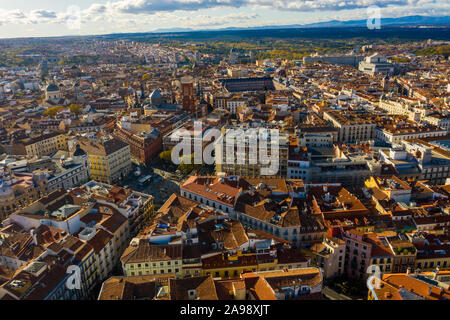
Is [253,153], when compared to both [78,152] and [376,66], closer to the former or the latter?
[78,152]

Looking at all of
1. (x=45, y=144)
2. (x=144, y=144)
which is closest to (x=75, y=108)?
(x=45, y=144)

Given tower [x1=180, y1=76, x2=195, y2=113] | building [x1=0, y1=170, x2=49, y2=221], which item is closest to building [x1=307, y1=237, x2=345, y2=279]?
building [x1=0, y1=170, x2=49, y2=221]

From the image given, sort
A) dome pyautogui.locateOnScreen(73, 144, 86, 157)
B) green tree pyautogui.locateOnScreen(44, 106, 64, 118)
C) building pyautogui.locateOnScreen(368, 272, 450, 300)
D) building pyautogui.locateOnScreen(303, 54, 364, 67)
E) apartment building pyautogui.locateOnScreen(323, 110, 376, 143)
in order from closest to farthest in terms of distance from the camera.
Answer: building pyautogui.locateOnScreen(368, 272, 450, 300) < dome pyautogui.locateOnScreen(73, 144, 86, 157) < apartment building pyautogui.locateOnScreen(323, 110, 376, 143) < green tree pyautogui.locateOnScreen(44, 106, 64, 118) < building pyautogui.locateOnScreen(303, 54, 364, 67)

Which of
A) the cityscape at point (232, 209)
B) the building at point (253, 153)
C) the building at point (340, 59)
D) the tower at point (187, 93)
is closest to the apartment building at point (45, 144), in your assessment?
the cityscape at point (232, 209)

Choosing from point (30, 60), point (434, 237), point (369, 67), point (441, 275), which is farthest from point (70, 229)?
point (30, 60)

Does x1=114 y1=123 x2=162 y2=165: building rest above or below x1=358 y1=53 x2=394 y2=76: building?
below

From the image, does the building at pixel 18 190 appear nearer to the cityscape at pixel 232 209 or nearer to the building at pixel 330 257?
the cityscape at pixel 232 209

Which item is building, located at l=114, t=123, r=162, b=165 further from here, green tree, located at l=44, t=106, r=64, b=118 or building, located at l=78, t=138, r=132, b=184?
green tree, located at l=44, t=106, r=64, b=118

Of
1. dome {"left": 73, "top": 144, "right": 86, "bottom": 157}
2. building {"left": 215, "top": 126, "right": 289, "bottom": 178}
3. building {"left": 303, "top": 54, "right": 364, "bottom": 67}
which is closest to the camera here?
building {"left": 215, "top": 126, "right": 289, "bottom": 178}

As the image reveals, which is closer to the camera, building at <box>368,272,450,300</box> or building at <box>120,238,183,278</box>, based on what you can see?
building at <box>368,272,450,300</box>

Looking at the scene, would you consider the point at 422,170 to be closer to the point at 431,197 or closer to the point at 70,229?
the point at 431,197

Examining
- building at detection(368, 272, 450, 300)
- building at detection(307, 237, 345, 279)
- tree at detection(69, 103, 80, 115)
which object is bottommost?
building at detection(307, 237, 345, 279)
